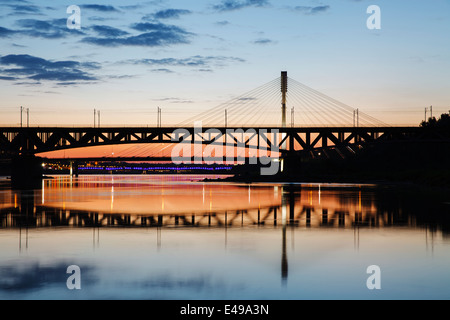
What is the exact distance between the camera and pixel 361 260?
16.8 m

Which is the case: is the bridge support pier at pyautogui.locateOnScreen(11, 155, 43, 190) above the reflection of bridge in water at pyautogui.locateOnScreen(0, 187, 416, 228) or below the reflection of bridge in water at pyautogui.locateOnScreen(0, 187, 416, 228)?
above

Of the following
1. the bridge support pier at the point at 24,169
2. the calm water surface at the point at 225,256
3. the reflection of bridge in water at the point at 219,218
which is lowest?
the reflection of bridge in water at the point at 219,218

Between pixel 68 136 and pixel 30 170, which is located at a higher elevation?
pixel 68 136

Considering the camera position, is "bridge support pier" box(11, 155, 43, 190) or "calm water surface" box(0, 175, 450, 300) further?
"bridge support pier" box(11, 155, 43, 190)

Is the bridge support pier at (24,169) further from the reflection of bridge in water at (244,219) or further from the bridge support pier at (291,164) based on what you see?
the reflection of bridge in water at (244,219)

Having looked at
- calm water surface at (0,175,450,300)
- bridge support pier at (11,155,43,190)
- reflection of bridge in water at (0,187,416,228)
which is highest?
bridge support pier at (11,155,43,190)

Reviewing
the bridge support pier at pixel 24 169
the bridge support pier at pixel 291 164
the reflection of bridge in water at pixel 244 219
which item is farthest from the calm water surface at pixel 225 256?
the bridge support pier at pixel 291 164

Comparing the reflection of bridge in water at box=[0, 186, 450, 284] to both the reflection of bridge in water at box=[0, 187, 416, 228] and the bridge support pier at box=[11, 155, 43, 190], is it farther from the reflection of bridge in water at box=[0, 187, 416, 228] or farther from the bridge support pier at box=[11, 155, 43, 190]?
the bridge support pier at box=[11, 155, 43, 190]

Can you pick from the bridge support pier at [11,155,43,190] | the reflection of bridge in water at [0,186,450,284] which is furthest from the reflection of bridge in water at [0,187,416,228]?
the bridge support pier at [11,155,43,190]

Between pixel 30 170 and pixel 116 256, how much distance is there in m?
104

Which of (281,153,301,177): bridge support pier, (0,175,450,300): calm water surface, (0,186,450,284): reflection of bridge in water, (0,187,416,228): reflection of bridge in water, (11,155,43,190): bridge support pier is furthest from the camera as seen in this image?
(281,153,301,177): bridge support pier

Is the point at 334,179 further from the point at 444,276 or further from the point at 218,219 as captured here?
the point at 444,276
